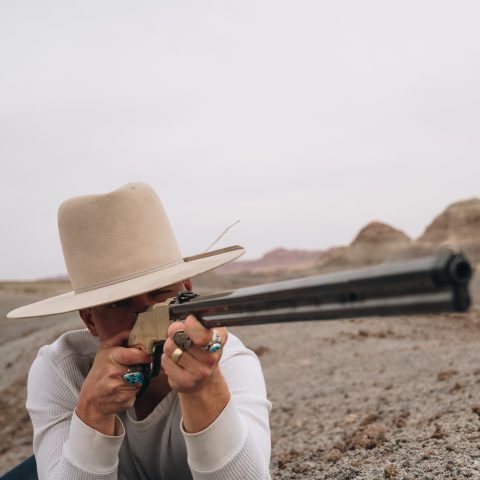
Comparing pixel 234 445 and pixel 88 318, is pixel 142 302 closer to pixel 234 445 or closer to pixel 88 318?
pixel 88 318

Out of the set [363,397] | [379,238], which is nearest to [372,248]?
[379,238]

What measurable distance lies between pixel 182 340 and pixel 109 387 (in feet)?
1.84

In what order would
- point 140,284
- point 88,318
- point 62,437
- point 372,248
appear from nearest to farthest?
point 140,284
point 62,437
point 88,318
point 372,248

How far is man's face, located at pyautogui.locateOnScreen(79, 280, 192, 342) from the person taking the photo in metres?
2.53

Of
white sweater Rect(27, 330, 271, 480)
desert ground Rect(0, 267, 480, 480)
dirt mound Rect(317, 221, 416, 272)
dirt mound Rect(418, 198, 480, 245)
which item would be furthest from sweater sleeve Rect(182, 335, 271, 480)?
dirt mound Rect(317, 221, 416, 272)

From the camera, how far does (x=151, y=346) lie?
89.4 inches

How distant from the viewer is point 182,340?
192 centimetres

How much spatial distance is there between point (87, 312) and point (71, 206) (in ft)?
1.82

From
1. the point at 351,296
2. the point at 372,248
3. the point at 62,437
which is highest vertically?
the point at 351,296

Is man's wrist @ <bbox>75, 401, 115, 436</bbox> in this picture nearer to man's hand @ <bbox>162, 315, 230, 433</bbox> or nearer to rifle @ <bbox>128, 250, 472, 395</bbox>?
man's hand @ <bbox>162, 315, 230, 433</bbox>

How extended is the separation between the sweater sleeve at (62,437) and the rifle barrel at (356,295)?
906 mm

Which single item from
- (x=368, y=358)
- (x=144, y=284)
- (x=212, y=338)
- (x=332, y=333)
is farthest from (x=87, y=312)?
(x=332, y=333)

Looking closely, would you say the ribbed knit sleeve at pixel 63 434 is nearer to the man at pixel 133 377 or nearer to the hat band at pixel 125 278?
the man at pixel 133 377

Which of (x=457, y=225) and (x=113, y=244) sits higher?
(x=113, y=244)
